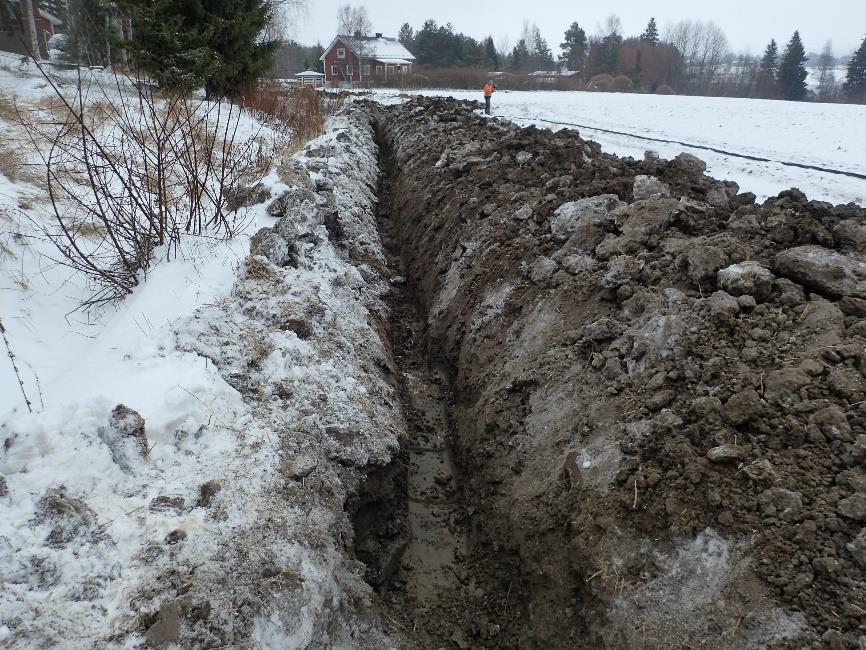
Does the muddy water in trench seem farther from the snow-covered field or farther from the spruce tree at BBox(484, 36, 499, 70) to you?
the spruce tree at BBox(484, 36, 499, 70)

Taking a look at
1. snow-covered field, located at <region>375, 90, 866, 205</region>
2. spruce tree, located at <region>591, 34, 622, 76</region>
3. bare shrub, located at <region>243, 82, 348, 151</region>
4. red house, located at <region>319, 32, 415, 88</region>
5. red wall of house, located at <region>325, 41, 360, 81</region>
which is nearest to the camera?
snow-covered field, located at <region>375, 90, 866, 205</region>

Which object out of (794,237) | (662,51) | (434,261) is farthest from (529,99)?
(662,51)

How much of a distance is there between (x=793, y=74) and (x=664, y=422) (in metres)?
53.5

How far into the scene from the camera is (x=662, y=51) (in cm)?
5678

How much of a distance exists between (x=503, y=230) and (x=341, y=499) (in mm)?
3716

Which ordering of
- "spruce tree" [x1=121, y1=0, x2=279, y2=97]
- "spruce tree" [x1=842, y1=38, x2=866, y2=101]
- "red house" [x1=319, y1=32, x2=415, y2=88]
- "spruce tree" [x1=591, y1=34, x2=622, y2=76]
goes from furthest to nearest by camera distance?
1. "spruce tree" [x1=591, y1=34, x2=622, y2=76]
2. "red house" [x1=319, y1=32, x2=415, y2=88]
3. "spruce tree" [x1=842, y1=38, x2=866, y2=101]
4. "spruce tree" [x1=121, y1=0, x2=279, y2=97]

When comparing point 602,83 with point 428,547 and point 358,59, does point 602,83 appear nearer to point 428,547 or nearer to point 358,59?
point 358,59

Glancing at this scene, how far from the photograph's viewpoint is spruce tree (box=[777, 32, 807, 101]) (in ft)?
141

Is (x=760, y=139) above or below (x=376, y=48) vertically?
below

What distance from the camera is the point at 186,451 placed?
308cm

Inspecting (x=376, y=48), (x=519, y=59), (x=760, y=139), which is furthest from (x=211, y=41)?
(x=519, y=59)

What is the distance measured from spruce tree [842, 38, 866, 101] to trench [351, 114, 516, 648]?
172 ft

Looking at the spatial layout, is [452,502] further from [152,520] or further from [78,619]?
[78,619]

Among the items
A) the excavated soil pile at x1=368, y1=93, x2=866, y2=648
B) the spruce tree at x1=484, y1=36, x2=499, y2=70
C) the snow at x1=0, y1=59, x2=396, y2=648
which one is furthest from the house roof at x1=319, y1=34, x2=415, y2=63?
the snow at x1=0, y1=59, x2=396, y2=648
